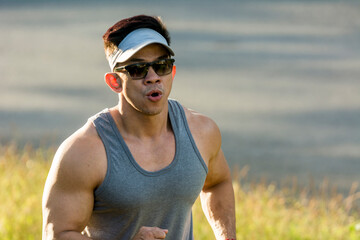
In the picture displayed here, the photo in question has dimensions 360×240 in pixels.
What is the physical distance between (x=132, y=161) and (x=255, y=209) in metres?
2.48

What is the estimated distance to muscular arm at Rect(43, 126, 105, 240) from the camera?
2564 millimetres

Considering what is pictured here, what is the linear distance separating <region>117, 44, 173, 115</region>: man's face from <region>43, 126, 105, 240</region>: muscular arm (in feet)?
0.79

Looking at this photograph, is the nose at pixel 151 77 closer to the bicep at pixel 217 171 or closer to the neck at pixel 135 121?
the neck at pixel 135 121

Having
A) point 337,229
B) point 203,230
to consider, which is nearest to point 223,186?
point 203,230

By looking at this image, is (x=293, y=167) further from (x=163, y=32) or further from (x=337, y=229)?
A: (x=163, y=32)

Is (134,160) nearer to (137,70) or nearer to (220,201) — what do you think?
(137,70)

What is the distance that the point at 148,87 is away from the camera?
266 cm

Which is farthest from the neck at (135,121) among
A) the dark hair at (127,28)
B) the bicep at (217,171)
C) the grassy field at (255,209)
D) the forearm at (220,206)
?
the grassy field at (255,209)

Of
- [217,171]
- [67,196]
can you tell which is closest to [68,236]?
[67,196]

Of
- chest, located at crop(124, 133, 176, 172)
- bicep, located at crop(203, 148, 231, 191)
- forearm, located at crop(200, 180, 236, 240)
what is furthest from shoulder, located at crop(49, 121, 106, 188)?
forearm, located at crop(200, 180, 236, 240)

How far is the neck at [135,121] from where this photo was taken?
2.73m

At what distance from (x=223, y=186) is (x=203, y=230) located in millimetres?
1484

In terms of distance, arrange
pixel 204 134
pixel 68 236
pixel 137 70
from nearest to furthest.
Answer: pixel 68 236 < pixel 137 70 < pixel 204 134

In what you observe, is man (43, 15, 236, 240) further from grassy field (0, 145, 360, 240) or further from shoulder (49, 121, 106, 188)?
grassy field (0, 145, 360, 240)
